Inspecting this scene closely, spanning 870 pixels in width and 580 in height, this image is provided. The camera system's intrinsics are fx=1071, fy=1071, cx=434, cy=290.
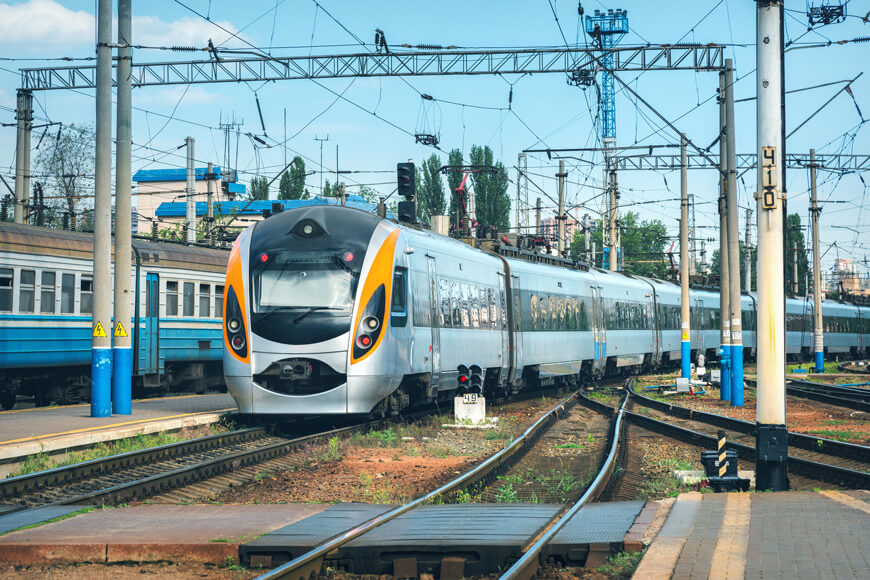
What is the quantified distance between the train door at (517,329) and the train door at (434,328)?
6077 millimetres

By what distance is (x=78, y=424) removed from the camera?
15.4 meters

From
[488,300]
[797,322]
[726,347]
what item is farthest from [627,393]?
[797,322]

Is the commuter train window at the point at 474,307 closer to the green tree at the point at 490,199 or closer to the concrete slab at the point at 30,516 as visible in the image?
the concrete slab at the point at 30,516

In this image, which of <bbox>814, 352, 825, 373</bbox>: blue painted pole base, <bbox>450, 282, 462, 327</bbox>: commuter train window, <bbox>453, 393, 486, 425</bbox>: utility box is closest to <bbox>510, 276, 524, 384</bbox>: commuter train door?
<bbox>450, 282, 462, 327</bbox>: commuter train window

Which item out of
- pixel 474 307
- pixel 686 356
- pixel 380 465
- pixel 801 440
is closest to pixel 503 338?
pixel 474 307

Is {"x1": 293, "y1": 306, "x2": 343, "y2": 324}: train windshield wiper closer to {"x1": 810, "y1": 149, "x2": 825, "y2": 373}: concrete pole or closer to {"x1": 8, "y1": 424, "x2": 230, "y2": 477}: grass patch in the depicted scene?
{"x1": 8, "y1": 424, "x2": 230, "y2": 477}: grass patch

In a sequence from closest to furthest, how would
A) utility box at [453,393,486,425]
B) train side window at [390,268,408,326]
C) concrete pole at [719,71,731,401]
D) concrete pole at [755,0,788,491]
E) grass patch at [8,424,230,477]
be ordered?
concrete pole at [755,0,788,491] → grass patch at [8,424,230,477] → train side window at [390,268,408,326] → utility box at [453,393,486,425] → concrete pole at [719,71,731,401]

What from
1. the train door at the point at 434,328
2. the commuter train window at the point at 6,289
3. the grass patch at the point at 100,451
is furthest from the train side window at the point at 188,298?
the grass patch at the point at 100,451

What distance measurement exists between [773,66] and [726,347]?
51.4ft

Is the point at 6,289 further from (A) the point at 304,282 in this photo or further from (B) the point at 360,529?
(B) the point at 360,529

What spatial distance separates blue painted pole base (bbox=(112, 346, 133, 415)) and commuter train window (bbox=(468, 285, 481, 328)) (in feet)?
22.5

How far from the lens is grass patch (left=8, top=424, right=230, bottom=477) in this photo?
12.1 m

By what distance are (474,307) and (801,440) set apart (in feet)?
23.3

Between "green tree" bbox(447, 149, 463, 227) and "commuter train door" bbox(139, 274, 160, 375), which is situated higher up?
"green tree" bbox(447, 149, 463, 227)
